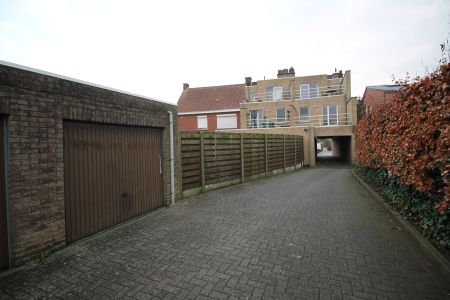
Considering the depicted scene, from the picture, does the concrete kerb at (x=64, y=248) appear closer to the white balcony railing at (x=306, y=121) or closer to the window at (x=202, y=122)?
the white balcony railing at (x=306, y=121)

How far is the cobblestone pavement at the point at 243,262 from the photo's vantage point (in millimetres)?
2854

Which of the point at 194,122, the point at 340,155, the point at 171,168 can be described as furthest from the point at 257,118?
the point at 171,168

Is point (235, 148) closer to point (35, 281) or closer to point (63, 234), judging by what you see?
point (63, 234)

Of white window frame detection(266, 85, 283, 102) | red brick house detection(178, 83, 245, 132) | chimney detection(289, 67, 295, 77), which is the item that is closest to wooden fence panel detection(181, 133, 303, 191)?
white window frame detection(266, 85, 283, 102)

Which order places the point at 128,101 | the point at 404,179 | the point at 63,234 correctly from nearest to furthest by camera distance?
the point at 63,234
the point at 404,179
the point at 128,101

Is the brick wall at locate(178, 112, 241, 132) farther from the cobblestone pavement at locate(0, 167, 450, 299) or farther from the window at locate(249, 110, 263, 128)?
the cobblestone pavement at locate(0, 167, 450, 299)

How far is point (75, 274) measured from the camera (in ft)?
10.7

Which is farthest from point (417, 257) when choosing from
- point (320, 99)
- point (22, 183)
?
point (320, 99)

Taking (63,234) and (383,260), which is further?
(63,234)

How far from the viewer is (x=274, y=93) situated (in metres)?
28.2

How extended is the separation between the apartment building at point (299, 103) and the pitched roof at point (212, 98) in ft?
8.66

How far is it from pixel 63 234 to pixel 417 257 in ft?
18.4

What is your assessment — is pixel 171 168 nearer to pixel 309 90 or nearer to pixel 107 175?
pixel 107 175

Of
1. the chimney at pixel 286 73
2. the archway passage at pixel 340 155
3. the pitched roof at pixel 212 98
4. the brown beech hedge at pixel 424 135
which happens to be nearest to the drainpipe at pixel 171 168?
the brown beech hedge at pixel 424 135
